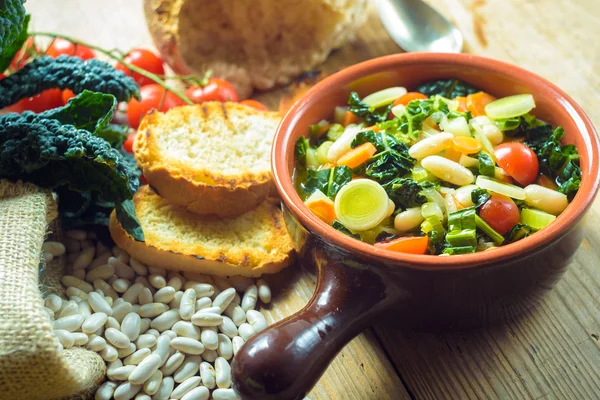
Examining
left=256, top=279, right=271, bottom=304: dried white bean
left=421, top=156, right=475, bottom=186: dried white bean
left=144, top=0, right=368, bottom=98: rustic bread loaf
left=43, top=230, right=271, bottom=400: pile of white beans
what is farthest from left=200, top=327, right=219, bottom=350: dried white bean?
left=144, top=0, right=368, bottom=98: rustic bread loaf

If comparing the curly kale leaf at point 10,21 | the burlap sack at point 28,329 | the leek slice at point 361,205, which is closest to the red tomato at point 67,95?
the curly kale leaf at point 10,21

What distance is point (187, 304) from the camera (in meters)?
2.12

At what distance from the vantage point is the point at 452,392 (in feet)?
6.34

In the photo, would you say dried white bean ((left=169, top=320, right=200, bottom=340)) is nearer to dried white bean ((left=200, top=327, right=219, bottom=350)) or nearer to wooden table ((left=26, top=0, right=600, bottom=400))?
dried white bean ((left=200, top=327, right=219, bottom=350))

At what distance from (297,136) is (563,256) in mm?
919

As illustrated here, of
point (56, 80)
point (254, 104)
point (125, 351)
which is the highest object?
point (56, 80)

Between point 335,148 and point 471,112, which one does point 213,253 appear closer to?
point 335,148

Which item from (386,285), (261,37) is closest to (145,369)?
(386,285)

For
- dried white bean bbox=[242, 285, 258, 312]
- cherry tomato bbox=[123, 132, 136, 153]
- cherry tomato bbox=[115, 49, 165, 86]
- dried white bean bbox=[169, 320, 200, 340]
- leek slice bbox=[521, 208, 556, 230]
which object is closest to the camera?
leek slice bbox=[521, 208, 556, 230]

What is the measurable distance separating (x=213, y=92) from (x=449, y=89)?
0.99 metres

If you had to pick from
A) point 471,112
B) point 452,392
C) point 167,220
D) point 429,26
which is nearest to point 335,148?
point 471,112

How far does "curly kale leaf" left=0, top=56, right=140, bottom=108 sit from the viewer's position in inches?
92.9

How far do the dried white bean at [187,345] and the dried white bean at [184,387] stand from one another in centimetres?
9

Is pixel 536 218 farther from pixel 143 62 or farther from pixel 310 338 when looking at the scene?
pixel 143 62
